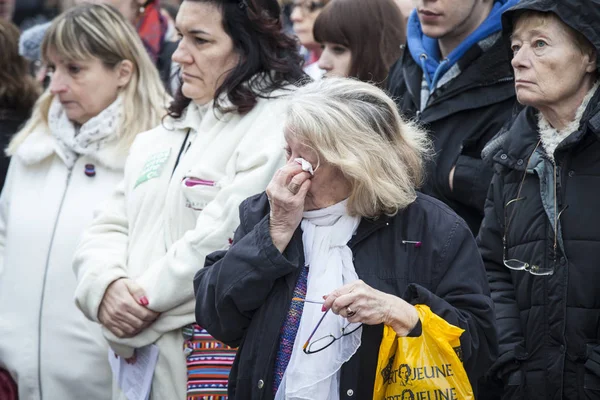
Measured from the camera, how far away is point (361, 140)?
3.15 m

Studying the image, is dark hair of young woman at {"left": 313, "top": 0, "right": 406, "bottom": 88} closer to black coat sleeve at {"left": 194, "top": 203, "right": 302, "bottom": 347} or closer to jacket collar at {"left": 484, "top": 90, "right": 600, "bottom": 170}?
jacket collar at {"left": 484, "top": 90, "right": 600, "bottom": 170}

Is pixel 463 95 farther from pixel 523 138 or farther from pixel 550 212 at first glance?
pixel 550 212

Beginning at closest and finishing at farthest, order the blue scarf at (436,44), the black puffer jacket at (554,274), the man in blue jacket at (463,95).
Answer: the black puffer jacket at (554,274) < the man in blue jacket at (463,95) < the blue scarf at (436,44)

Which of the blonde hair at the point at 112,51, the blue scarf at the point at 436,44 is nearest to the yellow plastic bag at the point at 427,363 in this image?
the blue scarf at the point at 436,44

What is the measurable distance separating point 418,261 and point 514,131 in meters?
0.90

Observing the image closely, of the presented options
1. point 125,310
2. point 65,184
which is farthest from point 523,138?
point 65,184

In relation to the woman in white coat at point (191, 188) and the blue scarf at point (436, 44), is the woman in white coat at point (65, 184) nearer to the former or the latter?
the woman in white coat at point (191, 188)

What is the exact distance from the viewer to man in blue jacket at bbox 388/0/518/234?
4117mm

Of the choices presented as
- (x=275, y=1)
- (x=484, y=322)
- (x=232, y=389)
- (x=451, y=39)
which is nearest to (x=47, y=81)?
(x=275, y=1)

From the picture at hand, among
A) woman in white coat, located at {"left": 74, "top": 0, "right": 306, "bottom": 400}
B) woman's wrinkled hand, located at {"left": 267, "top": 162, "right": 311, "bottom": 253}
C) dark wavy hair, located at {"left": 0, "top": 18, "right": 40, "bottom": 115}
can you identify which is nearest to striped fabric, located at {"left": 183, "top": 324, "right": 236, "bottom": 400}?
woman in white coat, located at {"left": 74, "top": 0, "right": 306, "bottom": 400}

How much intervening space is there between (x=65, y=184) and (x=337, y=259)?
2.17m

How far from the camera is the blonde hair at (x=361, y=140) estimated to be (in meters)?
3.12

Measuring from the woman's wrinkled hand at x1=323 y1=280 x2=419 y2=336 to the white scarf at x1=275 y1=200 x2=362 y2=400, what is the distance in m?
Result: 0.18

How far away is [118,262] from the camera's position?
161 inches
